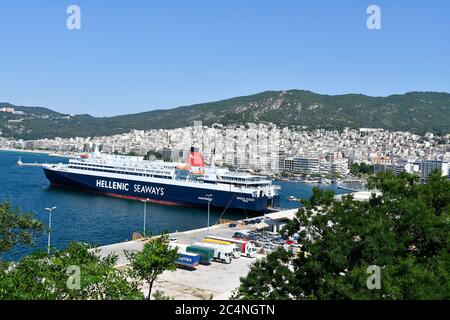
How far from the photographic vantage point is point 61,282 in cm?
666

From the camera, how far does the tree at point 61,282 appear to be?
20.0ft

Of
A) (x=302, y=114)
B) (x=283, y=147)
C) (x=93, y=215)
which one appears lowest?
(x=93, y=215)

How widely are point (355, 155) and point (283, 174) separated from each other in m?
29.4

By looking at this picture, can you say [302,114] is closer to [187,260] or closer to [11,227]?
[187,260]

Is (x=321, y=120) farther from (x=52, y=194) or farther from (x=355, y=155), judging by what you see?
(x=52, y=194)

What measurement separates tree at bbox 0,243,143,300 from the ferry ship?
1008 inches

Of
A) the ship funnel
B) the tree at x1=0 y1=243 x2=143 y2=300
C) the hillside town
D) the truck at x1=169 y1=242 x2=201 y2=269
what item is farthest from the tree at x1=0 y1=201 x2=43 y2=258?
the hillside town

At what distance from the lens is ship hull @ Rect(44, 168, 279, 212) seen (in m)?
34.3

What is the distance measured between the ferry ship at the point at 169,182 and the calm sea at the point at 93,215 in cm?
101

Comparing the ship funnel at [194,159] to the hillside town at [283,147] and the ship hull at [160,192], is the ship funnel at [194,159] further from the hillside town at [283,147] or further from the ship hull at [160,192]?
the hillside town at [283,147]

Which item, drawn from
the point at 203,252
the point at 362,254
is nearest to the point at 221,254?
the point at 203,252

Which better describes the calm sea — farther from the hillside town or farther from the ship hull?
the hillside town

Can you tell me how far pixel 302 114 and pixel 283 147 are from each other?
3683 cm

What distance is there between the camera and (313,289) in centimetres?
792
